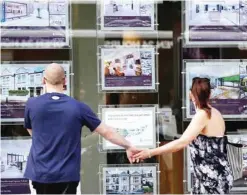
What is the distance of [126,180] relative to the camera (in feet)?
21.7

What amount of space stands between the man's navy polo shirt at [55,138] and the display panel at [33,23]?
1557 mm

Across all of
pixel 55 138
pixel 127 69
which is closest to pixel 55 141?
pixel 55 138

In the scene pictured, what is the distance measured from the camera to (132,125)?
21.4 ft

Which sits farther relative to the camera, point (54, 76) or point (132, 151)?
point (132, 151)

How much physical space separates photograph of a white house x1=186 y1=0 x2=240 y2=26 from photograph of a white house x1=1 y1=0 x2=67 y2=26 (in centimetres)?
148

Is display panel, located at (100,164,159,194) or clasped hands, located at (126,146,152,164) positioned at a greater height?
clasped hands, located at (126,146,152,164)

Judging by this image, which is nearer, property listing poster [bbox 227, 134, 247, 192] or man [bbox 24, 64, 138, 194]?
man [bbox 24, 64, 138, 194]

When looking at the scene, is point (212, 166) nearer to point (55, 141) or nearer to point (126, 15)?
point (55, 141)

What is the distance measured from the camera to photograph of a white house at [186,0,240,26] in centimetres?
657

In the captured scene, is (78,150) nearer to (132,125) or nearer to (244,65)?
(132,125)

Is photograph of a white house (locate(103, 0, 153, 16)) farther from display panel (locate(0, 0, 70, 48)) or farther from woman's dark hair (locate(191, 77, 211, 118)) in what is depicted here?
woman's dark hair (locate(191, 77, 211, 118))

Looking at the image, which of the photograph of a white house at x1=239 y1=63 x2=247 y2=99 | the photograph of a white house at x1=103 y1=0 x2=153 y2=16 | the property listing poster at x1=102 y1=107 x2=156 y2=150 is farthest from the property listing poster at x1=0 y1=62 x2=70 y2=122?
the photograph of a white house at x1=239 y1=63 x2=247 y2=99

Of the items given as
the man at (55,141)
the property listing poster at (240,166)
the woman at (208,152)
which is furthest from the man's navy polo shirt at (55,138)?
the property listing poster at (240,166)

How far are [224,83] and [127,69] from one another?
1126 mm
